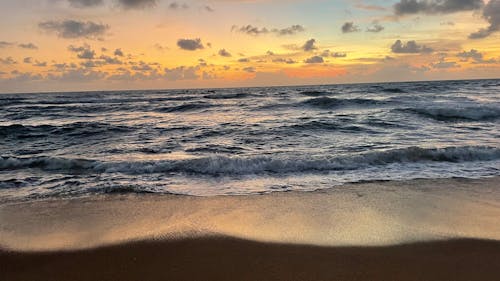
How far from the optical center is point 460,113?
1845 cm

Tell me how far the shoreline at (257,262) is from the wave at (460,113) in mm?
15300

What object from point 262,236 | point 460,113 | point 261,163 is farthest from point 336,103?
point 262,236

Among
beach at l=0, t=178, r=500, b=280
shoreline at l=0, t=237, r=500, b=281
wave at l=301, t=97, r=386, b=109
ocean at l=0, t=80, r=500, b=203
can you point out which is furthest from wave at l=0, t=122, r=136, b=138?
wave at l=301, t=97, r=386, b=109

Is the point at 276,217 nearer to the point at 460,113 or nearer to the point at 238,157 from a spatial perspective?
the point at 238,157

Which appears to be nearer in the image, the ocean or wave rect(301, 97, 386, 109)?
the ocean

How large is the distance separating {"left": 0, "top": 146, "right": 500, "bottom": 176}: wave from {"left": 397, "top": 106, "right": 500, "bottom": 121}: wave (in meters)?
9.15

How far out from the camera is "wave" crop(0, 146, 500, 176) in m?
8.24

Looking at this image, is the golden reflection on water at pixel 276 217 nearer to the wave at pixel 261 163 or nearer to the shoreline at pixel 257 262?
the shoreline at pixel 257 262

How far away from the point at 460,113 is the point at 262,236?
1782cm

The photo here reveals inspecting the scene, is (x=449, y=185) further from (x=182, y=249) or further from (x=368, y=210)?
(x=182, y=249)


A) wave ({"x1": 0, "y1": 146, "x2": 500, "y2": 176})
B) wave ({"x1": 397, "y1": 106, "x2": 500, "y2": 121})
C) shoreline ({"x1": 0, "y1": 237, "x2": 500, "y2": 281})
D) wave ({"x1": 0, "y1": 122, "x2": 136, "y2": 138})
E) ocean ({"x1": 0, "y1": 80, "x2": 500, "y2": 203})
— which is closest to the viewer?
shoreline ({"x1": 0, "y1": 237, "x2": 500, "y2": 281})

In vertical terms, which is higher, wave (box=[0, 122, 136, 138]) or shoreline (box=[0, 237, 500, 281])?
wave (box=[0, 122, 136, 138])

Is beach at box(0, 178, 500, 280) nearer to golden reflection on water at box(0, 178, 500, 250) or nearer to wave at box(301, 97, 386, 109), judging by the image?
golden reflection on water at box(0, 178, 500, 250)

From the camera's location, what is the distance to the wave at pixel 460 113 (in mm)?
17641
